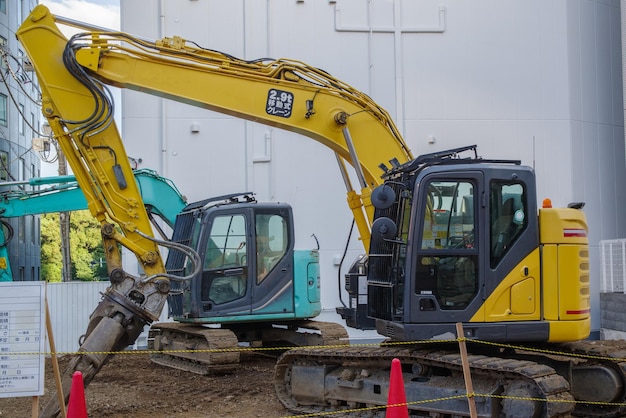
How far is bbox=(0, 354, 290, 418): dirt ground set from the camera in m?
9.20

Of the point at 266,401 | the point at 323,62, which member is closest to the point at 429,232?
the point at 266,401

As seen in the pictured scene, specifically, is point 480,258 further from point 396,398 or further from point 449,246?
point 396,398

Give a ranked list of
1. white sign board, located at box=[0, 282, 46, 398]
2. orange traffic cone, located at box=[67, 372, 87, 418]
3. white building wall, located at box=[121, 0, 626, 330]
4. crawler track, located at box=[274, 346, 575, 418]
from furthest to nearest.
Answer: white building wall, located at box=[121, 0, 626, 330] < crawler track, located at box=[274, 346, 575, 418] < white sign board, located at box=[0, 282, 46, 398] < orange traffic cone, located at box=[67, 372, 87, 418]

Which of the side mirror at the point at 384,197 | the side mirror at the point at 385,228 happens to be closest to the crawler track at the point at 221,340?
the side mirror at the point at 385,228

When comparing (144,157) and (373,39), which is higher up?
(373,39)

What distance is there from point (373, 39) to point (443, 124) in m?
2.23

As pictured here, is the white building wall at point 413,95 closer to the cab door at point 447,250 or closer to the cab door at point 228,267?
the cab door at point 228,267

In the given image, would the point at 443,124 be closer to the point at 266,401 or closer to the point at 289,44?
the point at 289,44

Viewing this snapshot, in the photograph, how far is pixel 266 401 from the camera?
9.81 m

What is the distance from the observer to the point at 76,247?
173 ft

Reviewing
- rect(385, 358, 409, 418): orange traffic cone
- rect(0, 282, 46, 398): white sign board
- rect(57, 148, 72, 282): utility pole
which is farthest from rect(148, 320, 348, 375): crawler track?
rect(57, 148, 72, 282): utility pole

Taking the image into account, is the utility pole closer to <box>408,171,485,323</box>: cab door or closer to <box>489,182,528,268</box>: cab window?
<box>408,171,485,323</box>: cab door

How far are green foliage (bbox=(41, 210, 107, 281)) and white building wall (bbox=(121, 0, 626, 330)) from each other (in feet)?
118

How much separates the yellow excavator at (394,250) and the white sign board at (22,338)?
163cm
